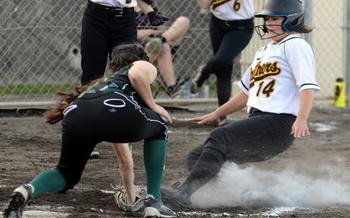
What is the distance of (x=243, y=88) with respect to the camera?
5.82 metres

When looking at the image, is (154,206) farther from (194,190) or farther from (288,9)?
(288,9)

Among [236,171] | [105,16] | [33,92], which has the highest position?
[105,16]

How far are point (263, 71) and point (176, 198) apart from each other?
1042 mm

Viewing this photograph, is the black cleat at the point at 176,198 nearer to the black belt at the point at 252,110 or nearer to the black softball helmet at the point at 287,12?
the black belt at the point at 252,110

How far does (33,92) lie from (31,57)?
1.56 feet

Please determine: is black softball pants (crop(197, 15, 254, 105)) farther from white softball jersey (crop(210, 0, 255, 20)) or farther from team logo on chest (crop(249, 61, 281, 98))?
team logo on chest (crop(249, 61, 281, 98))

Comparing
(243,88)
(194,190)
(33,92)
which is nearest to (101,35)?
(243,88)

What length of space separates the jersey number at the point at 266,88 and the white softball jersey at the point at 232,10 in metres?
3.22

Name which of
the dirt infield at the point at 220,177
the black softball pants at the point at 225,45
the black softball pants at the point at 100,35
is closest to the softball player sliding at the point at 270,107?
the dirt infield at the point at 220,177

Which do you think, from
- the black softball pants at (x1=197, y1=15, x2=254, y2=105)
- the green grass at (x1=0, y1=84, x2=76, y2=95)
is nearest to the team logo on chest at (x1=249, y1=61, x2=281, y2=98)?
the black softball pants at (x1=197, y1=15, x2=254, y2=105)

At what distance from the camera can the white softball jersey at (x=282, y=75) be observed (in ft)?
17.4

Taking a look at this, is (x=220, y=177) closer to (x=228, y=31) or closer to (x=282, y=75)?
(x=282, y=75)

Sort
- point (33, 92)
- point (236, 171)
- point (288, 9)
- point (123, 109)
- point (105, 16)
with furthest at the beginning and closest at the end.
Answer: point (33, 92) → point (105, 16) → point (236, 171) → point (288, 9) → point (123, 109)

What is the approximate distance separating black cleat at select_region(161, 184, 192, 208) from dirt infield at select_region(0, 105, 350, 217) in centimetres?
5
